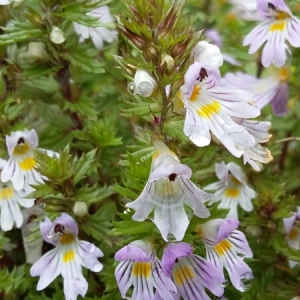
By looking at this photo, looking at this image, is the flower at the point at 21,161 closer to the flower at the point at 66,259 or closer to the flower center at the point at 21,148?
the flower center at the point at 21,148

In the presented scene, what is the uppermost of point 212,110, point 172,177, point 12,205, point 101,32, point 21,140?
point 212,110

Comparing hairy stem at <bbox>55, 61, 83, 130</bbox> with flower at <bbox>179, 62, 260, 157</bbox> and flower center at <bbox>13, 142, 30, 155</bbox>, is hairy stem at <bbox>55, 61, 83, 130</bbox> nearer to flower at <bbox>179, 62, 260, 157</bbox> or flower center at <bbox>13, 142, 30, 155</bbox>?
flower center at <bbox>13, 142, 30, 155</bbox>

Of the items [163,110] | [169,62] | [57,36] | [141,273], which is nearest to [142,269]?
[141,273]

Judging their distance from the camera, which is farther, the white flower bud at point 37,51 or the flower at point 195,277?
the white flower bud at point 37,51

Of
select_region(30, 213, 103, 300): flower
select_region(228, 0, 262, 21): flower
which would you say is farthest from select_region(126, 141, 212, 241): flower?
select_region(228, 0, 262, 21): flower

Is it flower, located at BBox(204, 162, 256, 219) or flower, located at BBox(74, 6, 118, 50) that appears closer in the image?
flower, located at BBox(204, 162, 256, 219)

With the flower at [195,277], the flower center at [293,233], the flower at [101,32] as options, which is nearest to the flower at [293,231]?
the flower center at [293,233]

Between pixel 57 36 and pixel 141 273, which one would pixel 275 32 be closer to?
pixel 57 36
